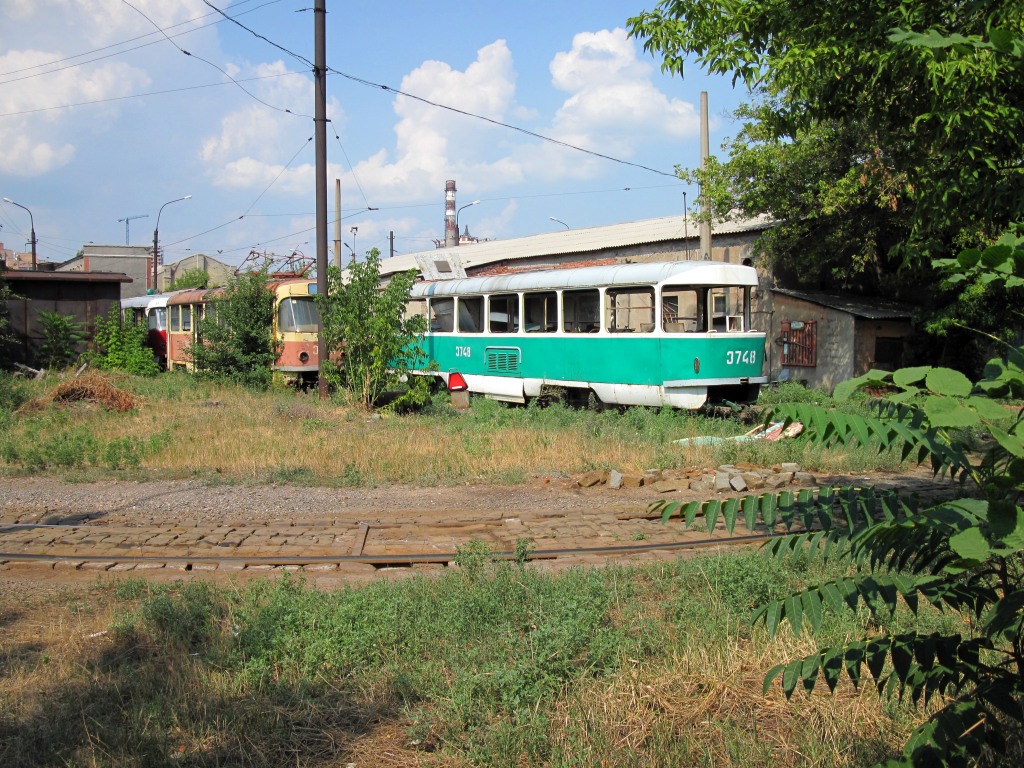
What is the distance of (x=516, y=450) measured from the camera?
11.6 meters

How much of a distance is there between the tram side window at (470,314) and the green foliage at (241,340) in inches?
195

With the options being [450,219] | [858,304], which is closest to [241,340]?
[858,304]

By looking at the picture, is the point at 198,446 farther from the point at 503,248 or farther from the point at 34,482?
the point at 503,248

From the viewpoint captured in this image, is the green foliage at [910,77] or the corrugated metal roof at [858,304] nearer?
the green foliage at [910,77]

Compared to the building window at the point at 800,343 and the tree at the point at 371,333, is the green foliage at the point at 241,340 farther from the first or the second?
the building window at the point at 800,343

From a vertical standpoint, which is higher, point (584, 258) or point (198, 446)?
point (584, 258)

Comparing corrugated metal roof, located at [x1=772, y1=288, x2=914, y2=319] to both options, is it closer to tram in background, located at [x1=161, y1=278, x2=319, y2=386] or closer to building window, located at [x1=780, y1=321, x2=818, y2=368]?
building window, located at [x1=780, y1=321, x2=818, y2=368]

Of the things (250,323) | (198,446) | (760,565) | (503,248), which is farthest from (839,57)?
(503,248)

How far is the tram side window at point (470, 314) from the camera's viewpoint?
61.8 feet

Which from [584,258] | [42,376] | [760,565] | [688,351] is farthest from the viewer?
[584,258]

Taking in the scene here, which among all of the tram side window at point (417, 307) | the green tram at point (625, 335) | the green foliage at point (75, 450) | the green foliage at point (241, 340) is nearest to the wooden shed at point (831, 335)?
the green tram at point (625, 335)

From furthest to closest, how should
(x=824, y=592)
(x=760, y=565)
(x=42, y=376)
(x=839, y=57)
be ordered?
(x=42, y=376) → (x=839, y=57) → (x=760, y=565) → (x=824, y=592)

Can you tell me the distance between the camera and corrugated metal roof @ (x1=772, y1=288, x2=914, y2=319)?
2128 cm

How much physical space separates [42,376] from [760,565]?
19.6 m
